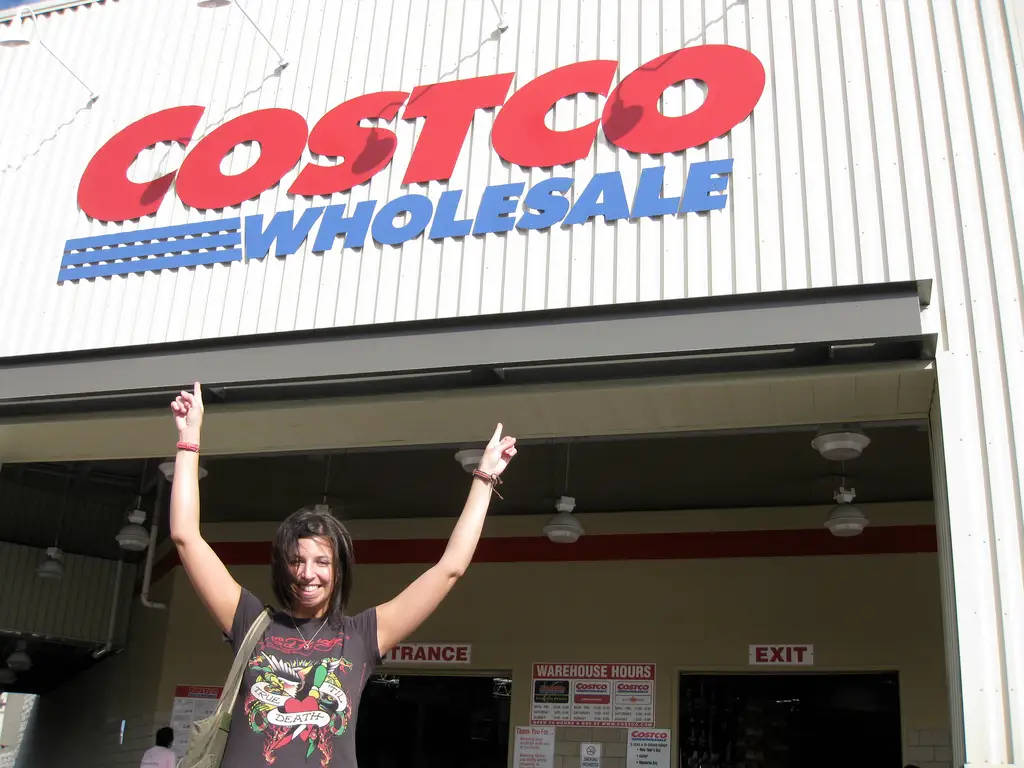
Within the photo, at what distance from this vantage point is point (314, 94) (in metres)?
6.54

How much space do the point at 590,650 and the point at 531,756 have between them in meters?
1.05

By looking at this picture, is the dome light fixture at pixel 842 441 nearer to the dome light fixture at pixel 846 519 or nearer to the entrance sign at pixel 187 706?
the dome light fixture at pixel 846 519

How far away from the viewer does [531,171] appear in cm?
571

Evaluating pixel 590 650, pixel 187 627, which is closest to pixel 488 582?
pixel 590 650

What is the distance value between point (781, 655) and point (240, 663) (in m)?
7.60

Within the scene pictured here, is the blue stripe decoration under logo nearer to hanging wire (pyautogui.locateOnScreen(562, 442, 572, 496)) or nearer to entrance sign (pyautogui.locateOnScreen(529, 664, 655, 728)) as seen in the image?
hanging wire (pyautogui.locateOnScreen(562, 442, 572, 496))

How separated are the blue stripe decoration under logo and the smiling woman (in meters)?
3.67

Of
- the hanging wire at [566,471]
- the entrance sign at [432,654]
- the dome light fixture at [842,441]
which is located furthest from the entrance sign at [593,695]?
the dome light fixture at [842,441]

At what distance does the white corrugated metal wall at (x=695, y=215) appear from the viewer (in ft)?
15.1

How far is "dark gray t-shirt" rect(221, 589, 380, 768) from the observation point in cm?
239

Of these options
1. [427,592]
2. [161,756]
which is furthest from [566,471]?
[427,592]

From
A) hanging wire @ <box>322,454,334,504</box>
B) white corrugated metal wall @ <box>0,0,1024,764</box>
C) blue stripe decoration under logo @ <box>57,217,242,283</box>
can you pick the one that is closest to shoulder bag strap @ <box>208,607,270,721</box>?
white corrugated metal wall @ <box>0,0,1024,764</box>

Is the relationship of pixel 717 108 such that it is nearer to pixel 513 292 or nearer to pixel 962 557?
pixel 513 292

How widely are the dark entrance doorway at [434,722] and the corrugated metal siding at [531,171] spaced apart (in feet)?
17.9
